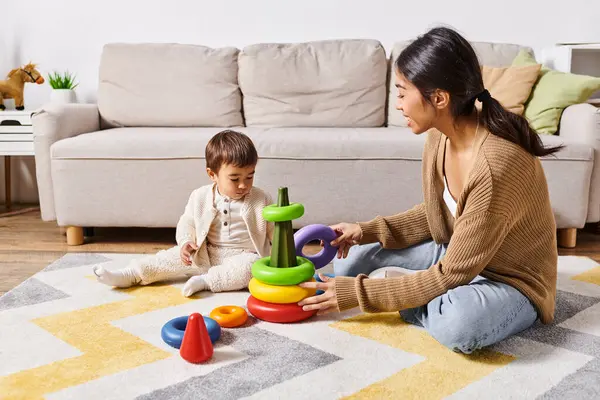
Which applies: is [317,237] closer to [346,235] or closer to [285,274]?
[346,235]

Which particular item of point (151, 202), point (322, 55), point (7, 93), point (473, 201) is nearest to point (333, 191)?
point (151, 202)

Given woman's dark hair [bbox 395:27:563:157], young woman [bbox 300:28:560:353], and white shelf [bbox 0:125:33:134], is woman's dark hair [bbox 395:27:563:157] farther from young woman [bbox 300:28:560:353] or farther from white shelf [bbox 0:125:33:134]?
white shelf [bbox 0:125:33:134]

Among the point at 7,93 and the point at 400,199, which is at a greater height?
the point at 7,93

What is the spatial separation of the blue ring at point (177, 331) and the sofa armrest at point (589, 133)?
5.37ft

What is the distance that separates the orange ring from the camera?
5.02 ft

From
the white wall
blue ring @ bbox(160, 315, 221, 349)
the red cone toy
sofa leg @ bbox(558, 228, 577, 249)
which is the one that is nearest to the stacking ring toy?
blue ring @ bbox(160, 315, 221, 349)

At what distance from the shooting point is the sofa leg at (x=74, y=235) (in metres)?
2.53

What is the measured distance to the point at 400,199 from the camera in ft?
7.97

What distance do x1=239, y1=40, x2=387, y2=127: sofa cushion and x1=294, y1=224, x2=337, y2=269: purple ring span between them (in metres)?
1.34

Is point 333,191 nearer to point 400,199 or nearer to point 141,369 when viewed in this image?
point 400,199

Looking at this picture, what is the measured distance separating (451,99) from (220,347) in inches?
30.1

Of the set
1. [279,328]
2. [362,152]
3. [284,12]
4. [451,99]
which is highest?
[284,12]

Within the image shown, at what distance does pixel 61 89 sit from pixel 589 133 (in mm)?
2502

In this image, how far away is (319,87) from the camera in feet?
9.80
